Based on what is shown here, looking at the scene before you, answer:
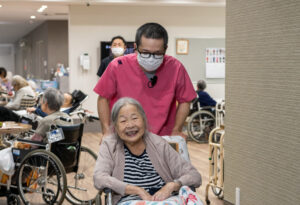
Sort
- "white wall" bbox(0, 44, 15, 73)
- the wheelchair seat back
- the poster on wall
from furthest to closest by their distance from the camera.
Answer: "white wall" bbox(0, 44, 15, 73) < the poster on wall < the wheelchair seat back

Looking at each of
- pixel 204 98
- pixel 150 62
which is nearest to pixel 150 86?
pixel 150 62

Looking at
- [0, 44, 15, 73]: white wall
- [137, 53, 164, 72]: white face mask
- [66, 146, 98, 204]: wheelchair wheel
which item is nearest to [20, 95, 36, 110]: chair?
[66, 146, 98, 204]: wheelchair wheel

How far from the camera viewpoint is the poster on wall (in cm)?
938

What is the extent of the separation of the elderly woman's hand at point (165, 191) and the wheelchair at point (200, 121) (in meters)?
5.59

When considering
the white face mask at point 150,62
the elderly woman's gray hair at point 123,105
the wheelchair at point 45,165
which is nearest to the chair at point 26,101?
the wheelchair at point 45,165

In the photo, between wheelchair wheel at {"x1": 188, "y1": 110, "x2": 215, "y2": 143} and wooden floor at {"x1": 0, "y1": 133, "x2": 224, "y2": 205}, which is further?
wheelchair wheel at {"x1": 188, "y1": 110, "x2": 215, "y2": 143}

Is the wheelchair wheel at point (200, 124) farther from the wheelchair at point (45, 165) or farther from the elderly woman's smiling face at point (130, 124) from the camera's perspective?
the elderly woman's smiling face at point (130, 124)

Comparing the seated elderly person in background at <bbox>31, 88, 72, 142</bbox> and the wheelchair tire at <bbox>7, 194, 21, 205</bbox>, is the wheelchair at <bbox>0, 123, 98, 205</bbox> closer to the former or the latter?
the wheelchair tire at <bbox>7, 194, 21, 205</bbox>

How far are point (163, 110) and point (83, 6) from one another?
6.66 meters

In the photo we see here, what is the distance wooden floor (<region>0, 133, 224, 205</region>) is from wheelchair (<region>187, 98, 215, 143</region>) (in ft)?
0.59

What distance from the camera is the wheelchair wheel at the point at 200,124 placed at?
25.9ft

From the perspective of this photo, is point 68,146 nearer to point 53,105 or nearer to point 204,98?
point 53,105

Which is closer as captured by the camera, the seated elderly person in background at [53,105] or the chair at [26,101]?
the seated elderly person in background at [53,105]

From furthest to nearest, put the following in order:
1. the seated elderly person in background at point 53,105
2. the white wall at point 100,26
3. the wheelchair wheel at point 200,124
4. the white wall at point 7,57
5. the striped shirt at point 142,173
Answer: the white wall at point 7,57 < the white wall at point 100,26 < the wheelchair wheel at point 200,124 < the seated elderly person in background at point 53,105 < the striped shirt at point 142,173
